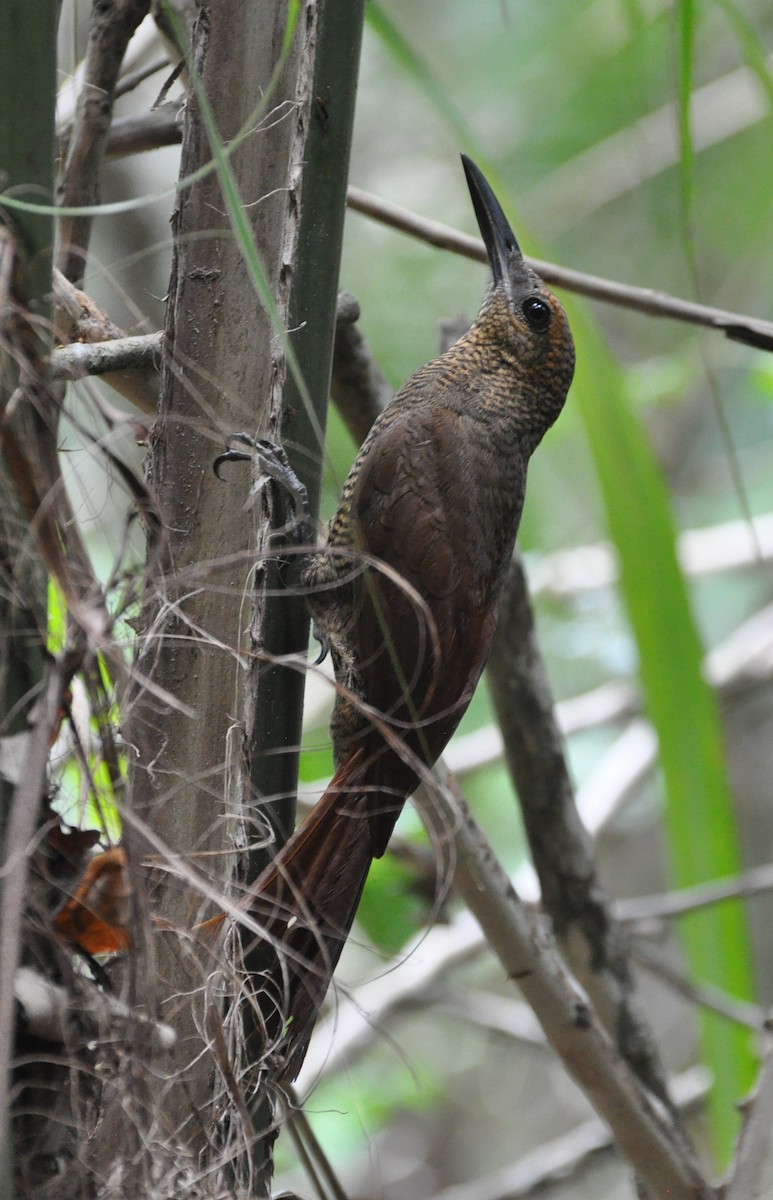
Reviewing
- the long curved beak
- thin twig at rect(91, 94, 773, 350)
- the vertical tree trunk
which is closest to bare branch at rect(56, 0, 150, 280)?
thin twig at rect(91, 94, 773, 350)

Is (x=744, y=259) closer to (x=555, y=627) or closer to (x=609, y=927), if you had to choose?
(x=555, y=627)

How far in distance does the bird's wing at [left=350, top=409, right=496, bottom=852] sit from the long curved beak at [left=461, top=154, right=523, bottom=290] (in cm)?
33

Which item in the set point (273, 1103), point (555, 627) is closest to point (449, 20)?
point (555, 627)

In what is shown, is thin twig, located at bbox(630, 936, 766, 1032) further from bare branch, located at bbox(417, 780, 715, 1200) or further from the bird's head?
the bird's head

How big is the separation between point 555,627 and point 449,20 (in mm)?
2649

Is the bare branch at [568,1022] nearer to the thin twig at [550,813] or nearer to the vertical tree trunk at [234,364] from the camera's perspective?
the thin twig at [550,813]

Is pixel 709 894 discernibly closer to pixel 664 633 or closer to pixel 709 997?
pixel 709 997

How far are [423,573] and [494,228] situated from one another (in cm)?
67

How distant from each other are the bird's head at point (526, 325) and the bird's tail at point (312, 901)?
2.75 feet

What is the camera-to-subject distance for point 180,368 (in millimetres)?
1016

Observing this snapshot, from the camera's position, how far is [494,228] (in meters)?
1.99

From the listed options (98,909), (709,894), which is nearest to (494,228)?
(709,894)

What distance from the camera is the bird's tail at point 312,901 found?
105 cm

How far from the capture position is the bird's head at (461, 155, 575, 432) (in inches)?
79.0
